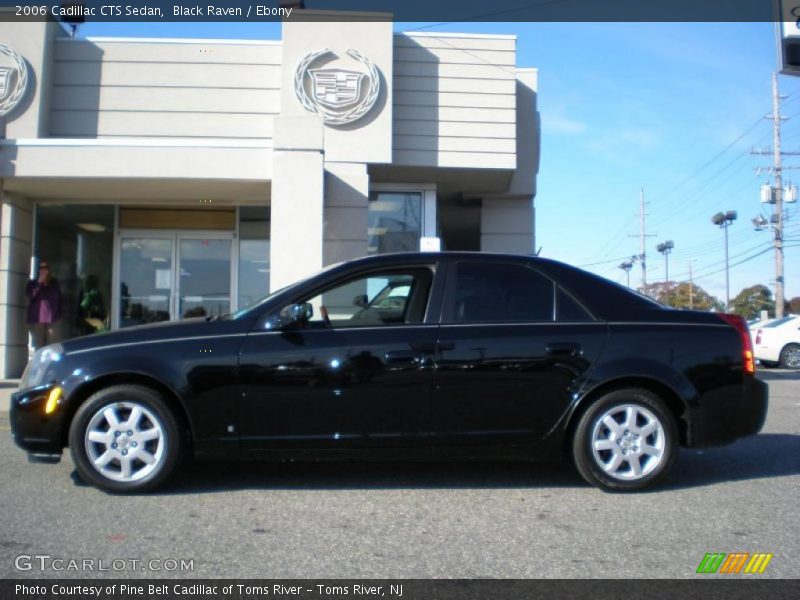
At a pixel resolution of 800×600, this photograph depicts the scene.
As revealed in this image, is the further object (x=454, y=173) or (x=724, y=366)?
(x=454, y=173)

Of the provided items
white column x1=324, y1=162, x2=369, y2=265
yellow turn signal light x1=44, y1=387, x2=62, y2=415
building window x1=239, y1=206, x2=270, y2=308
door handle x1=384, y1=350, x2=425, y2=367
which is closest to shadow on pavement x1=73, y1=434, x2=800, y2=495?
yellow turn signal light x1=44, y1=387, x2=62, y2=415

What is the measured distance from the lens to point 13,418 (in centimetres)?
508

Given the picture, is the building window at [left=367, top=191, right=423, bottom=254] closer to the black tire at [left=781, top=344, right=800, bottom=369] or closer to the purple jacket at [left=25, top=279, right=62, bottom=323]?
the purple jacket at [left=25, top=279, right=62, bottom=323]

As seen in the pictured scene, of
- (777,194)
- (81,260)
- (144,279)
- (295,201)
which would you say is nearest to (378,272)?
(295,201)

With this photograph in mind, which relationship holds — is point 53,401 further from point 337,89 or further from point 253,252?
point 253,252

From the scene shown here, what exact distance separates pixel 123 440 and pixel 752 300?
72653 mm

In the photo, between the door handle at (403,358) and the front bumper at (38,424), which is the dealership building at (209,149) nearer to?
the door handle at (403,358)

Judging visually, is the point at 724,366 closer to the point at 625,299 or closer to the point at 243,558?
the point at 625,299

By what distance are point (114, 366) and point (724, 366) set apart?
162 inches

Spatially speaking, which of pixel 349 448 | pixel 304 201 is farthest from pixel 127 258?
pixel 349 448

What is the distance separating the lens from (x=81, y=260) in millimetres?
13758

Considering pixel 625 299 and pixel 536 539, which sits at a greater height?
pixel 625 299

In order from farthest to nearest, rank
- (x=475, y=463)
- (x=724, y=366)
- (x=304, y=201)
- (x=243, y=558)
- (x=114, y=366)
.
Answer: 1. (x=304, y=201)
2. (x=475, y=463)
3. (x=724, y=366)
4. (x=114, y=366)
5. (x=243, y=558)

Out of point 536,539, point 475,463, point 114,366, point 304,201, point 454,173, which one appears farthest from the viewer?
point 454,173
